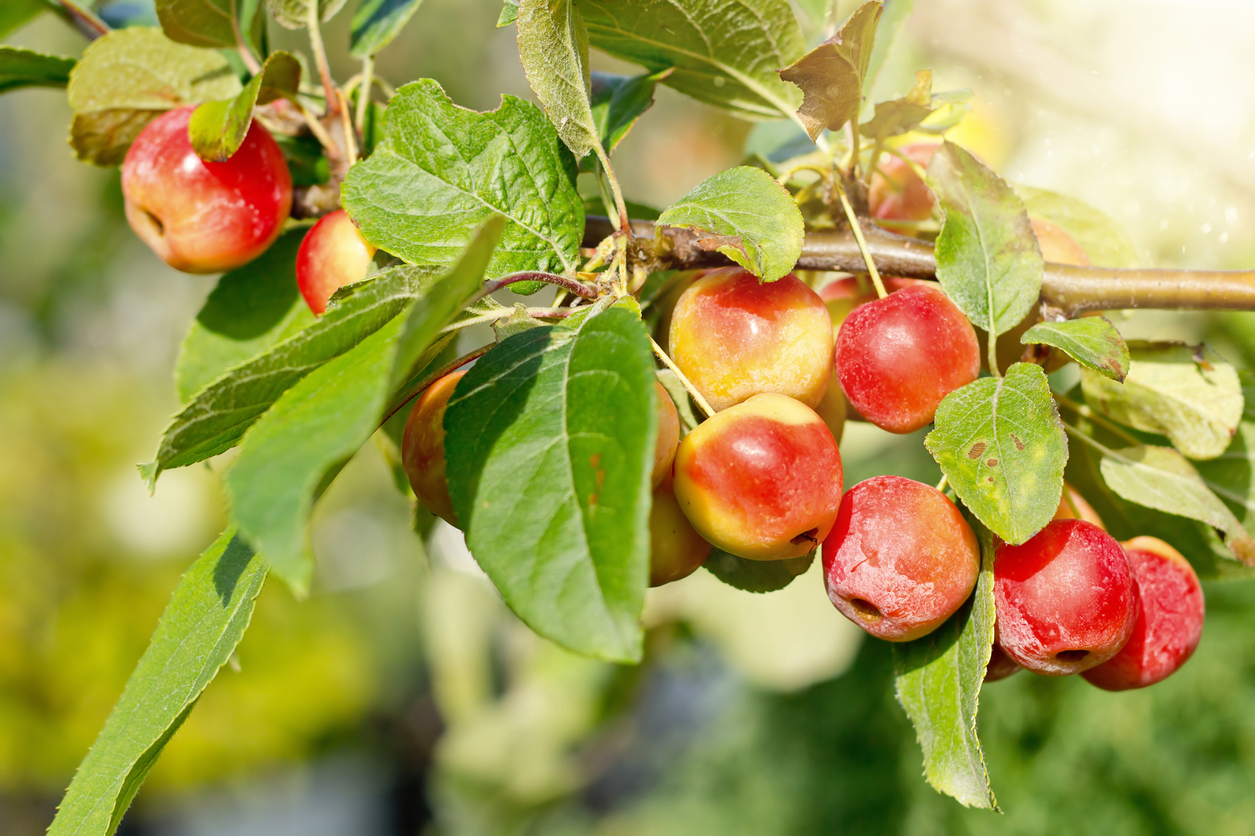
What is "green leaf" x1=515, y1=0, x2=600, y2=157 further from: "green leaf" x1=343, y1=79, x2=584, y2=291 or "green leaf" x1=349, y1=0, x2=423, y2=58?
"green leaf" x1=349, y1=0, x2=423, y2=58

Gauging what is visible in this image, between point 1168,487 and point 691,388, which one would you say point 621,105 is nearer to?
point 691,388

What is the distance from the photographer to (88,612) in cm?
368

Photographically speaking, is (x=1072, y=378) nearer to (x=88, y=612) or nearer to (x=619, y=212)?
(x=619, y=212)

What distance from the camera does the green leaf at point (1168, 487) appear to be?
53cm

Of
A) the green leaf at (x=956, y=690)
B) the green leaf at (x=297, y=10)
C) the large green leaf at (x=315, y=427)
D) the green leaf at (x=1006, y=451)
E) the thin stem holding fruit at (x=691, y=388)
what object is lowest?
the green leaf at (x=956, y=690)

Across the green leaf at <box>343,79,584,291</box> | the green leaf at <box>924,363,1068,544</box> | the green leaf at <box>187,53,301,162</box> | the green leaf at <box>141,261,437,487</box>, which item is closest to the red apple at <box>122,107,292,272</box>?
the green leaf at <box>187,53,301,162</box>

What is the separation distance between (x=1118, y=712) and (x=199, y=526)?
4.23 meters

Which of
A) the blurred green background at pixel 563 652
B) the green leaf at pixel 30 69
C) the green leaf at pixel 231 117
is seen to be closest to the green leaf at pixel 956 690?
the blurred green background at pixel 563 652

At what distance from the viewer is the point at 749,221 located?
1.40ft

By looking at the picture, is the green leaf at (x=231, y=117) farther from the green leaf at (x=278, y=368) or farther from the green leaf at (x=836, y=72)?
the green leaf at (x=836, y=72)

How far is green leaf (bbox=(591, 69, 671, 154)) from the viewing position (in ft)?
1.80

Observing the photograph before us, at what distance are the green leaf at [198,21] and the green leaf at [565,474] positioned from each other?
1.41 feet

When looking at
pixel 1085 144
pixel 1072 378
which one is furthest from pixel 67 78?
pixel 1085 144

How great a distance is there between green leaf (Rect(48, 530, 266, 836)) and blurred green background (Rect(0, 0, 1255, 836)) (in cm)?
23
